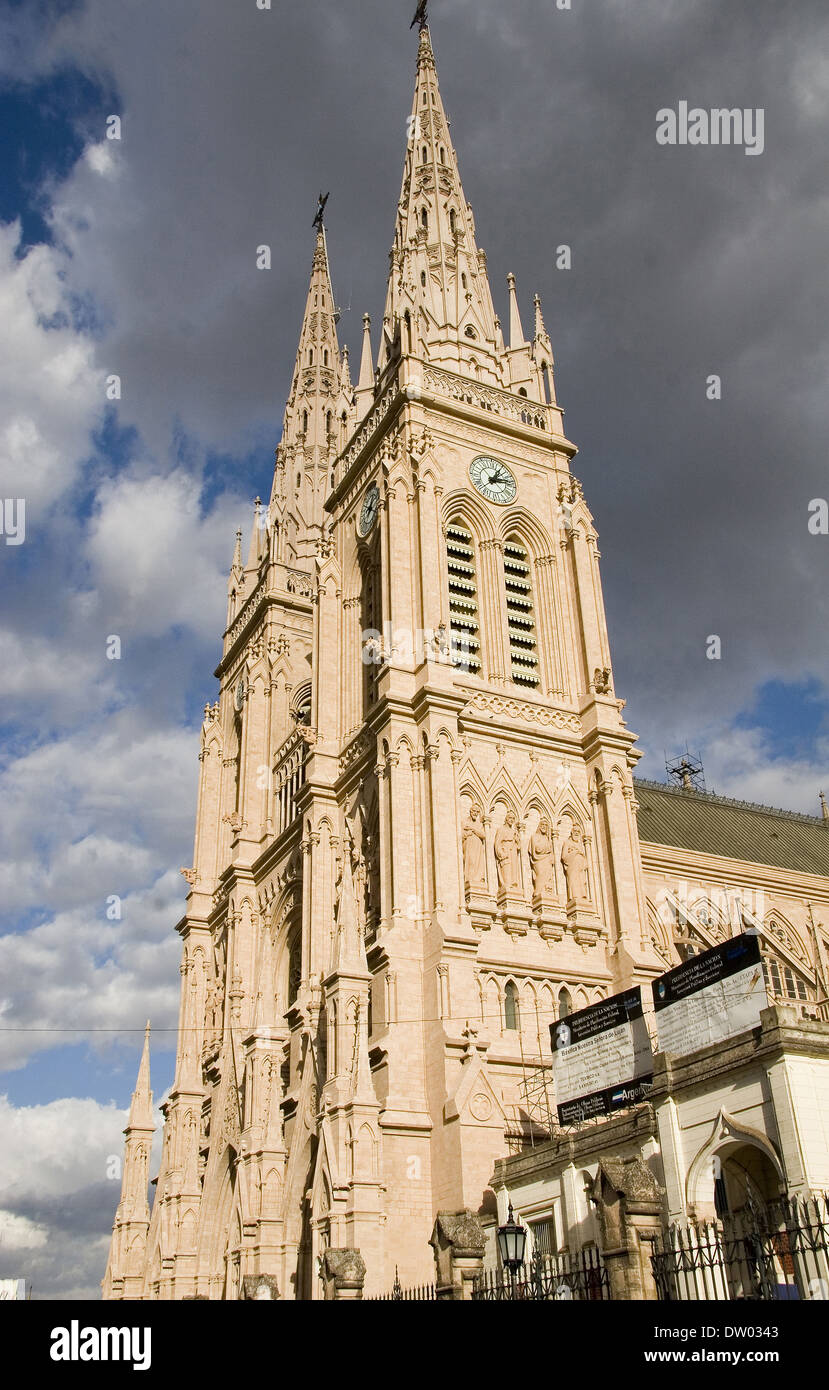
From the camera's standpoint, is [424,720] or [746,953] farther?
[424,720]

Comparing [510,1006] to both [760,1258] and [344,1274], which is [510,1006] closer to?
[344,1274]

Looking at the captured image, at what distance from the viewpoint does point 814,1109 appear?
20312 mm

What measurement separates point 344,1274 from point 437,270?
4452cm

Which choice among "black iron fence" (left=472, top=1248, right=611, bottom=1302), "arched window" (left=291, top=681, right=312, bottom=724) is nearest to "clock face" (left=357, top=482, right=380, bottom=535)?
"arched window" (left=291, top=681, right=312, bottom=724)

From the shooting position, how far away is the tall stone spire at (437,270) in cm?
5047

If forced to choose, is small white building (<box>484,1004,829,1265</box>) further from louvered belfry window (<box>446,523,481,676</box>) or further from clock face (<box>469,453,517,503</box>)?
clock face (<box>469,453,517,503</box>)

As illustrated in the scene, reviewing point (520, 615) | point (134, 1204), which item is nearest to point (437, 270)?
point (520, 615)

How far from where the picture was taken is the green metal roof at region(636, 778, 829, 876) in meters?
52.6

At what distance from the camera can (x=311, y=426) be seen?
74.2 metres

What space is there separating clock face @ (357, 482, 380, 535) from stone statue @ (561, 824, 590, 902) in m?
15.3

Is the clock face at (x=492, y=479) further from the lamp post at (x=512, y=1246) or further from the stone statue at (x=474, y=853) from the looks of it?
the lamp post at (x=512, y=1246)
